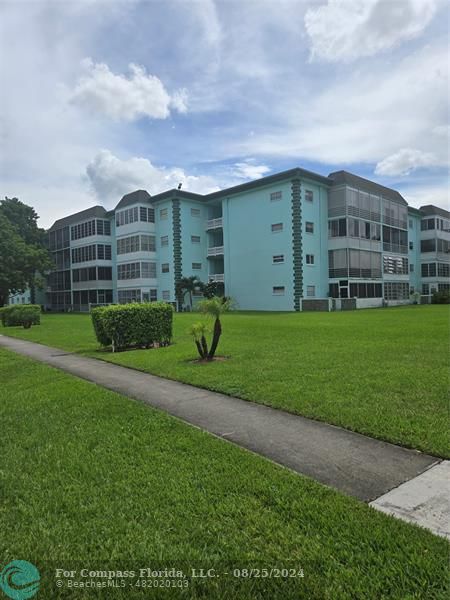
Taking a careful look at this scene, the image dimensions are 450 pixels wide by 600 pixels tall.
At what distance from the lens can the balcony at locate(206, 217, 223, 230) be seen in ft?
135

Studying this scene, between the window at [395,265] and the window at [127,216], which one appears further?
the window at [127,216]

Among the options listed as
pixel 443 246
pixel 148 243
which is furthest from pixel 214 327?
pixel 443 246

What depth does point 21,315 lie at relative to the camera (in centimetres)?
2366

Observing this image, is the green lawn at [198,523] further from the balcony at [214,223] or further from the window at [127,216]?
the window at [127,216]

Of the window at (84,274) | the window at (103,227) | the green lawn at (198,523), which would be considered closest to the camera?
the green lawn at (198,523)

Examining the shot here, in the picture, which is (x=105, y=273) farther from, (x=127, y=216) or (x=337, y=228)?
(x=337, y=228)

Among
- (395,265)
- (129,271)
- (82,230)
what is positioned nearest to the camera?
(395,265)

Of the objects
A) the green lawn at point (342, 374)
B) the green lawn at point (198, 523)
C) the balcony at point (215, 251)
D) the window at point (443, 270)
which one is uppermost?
the balcony at point (215, 251)

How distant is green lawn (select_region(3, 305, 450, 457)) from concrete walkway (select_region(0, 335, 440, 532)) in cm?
25

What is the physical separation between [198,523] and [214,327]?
6995 millimetres

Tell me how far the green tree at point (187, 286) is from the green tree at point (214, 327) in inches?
1103

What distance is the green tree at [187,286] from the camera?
38438 millimetres

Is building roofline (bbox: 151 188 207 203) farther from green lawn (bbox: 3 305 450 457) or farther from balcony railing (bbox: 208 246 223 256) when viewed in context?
green lawn (bbox: 3 305 450 457)

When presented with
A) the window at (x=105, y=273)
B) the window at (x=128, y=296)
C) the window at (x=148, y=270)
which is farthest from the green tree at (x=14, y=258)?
the window at (x=148, y=270)
